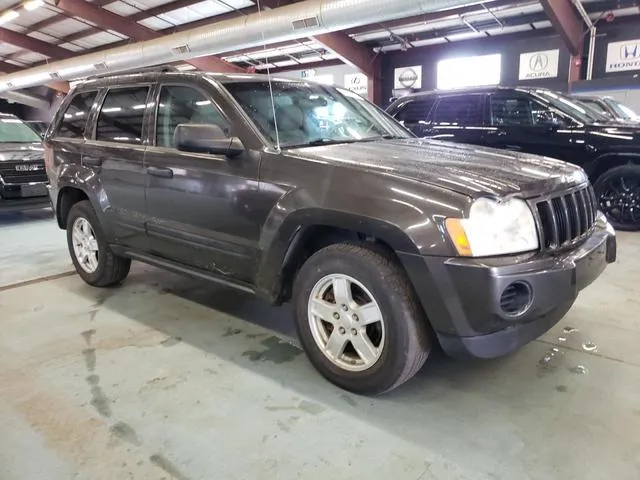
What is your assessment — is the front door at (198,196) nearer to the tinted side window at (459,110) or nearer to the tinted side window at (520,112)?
the tinted side window at (459,110)

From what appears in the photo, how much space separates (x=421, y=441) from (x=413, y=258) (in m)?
0.74

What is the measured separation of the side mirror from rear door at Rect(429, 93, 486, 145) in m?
4.59

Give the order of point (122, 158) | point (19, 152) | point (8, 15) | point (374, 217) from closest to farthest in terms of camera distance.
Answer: point (374, 217) < point (122, 158) < point (19, 152) < point (8, 15)

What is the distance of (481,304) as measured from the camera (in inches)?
76.4

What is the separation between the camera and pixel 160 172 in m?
3.04

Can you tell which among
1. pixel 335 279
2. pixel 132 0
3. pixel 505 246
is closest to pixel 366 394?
pixel 335 279

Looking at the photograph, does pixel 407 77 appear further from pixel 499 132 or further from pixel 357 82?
pixel 499 132

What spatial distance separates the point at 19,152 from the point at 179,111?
5132 millimetres

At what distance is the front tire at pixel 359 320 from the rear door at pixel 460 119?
188 inches

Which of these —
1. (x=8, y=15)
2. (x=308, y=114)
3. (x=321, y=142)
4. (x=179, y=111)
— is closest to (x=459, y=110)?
(x=308, y=114)

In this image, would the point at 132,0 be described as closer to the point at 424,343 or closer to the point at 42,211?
the point at 42,211

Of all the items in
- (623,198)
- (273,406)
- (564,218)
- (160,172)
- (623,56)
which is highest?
(623,56)

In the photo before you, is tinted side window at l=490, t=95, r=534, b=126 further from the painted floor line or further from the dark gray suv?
the painted floor line

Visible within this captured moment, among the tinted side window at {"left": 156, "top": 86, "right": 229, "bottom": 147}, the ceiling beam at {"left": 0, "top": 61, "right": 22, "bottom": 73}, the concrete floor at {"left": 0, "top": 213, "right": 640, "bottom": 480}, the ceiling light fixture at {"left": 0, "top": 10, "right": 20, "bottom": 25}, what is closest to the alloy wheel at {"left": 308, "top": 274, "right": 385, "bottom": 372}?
the concrete floor at {"left": 0, "top": 213, "right": 640, "bottom": 480}
